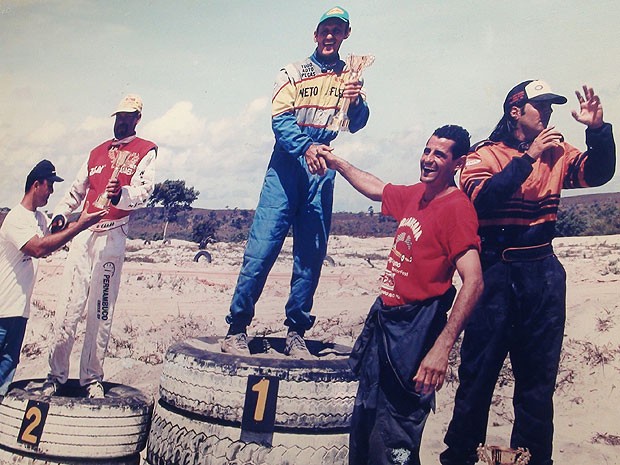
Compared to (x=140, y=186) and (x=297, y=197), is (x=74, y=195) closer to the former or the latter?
(x=140, y=186)

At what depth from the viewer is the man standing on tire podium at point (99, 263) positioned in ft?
14.7

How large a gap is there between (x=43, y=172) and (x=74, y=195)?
290mm

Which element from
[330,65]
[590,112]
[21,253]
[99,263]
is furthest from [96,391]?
[590,112]

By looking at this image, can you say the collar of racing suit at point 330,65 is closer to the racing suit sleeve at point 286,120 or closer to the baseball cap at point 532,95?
the racing suit sleeve at point 286,120

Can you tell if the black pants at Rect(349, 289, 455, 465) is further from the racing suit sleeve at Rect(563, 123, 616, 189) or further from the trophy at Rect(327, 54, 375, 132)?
the trophy at Rect(327, 54, 375, 132)

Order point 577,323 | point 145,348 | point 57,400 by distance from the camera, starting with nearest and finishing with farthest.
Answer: point 57,400
point 577,323
point 145,348

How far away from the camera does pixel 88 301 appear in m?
4.54

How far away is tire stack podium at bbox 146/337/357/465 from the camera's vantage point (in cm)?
374

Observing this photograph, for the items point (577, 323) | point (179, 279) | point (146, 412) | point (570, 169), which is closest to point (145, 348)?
point (179, 279)

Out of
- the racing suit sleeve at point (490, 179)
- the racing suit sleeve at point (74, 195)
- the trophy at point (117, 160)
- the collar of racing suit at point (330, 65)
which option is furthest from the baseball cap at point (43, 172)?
the racing suit sleeve at point (490, 179)

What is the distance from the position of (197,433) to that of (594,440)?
2490mm

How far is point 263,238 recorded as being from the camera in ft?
14.5

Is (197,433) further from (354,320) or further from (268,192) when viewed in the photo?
(354,320)

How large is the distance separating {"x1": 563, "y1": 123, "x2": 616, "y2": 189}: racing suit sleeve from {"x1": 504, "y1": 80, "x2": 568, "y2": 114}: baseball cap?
0.26 meters
